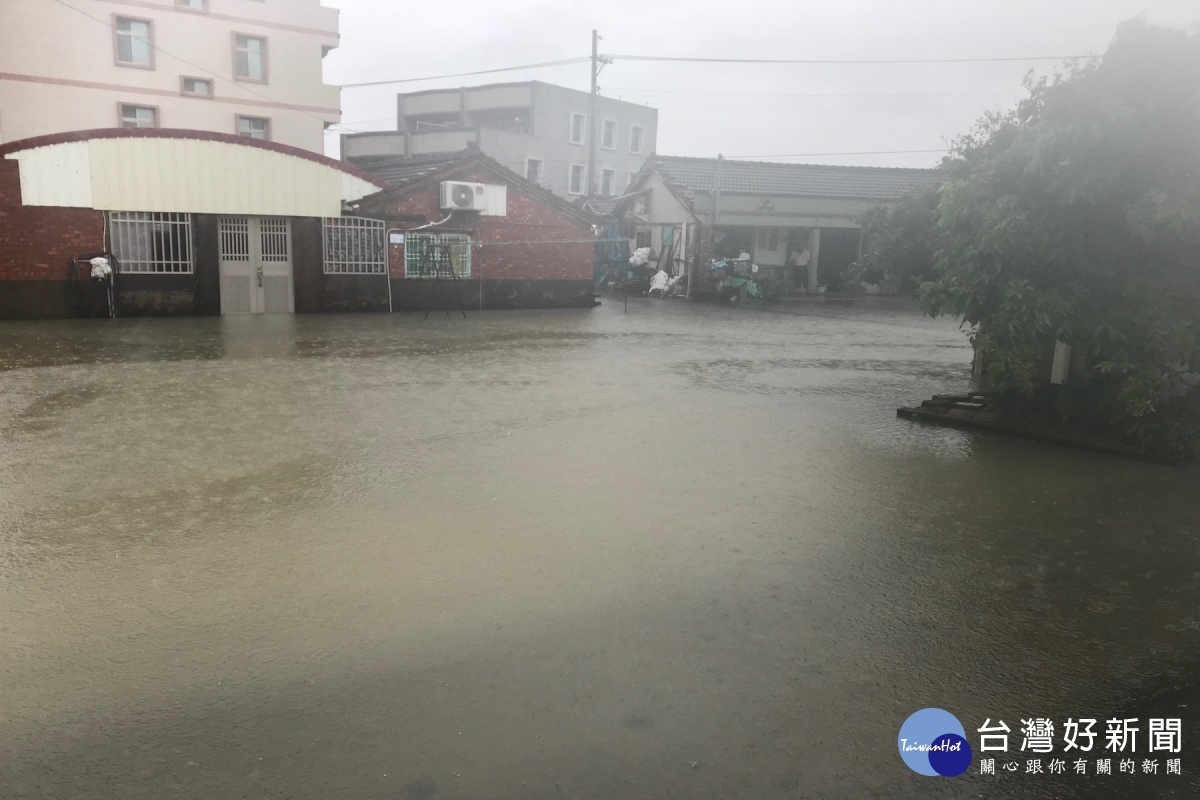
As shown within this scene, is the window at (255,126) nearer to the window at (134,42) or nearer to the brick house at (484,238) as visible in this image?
the window at (134,42)

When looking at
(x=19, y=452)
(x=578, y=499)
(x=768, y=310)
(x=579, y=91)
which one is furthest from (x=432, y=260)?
(x=579, y=91)

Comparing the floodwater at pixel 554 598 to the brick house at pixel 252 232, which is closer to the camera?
the floodwater at pixel 554 598

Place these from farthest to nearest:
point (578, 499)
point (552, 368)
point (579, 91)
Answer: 1. point (579, 91)
2. point (552, 368)
3. point (578, 499)

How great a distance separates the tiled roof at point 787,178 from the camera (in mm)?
29578

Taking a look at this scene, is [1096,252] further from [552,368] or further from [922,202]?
[552,368]

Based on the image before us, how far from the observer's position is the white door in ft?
60.5

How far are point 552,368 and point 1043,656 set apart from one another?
820cm

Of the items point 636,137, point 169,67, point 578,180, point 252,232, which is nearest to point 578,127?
point 578,180

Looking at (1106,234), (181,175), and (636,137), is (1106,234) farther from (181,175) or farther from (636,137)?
(636,137)

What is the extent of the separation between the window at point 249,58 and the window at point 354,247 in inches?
593

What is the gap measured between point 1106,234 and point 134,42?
30.6m

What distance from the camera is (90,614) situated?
156 inches

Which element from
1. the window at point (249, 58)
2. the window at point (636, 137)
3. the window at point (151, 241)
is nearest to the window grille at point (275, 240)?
the window at point (151, 241)

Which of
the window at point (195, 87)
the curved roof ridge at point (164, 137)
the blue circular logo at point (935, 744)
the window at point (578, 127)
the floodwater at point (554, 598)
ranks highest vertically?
the window at point (578, 127)
